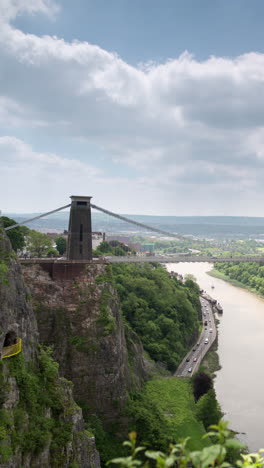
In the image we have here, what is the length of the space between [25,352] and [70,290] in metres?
7.65

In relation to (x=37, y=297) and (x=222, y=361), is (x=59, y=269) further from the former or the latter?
(x=222, y=361)

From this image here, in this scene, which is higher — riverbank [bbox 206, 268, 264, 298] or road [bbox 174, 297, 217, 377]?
road [bbox 174, 297, 217, 377]

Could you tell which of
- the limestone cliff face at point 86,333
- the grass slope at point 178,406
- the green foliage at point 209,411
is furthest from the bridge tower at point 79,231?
the green foliage at point 209,411

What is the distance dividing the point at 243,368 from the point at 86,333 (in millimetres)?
20444

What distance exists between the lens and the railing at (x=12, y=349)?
12.1m

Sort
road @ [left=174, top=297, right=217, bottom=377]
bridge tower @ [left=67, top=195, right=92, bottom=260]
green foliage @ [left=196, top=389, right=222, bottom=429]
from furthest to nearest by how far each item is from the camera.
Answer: road @ [left=174, top=297, right=217, bottom=377], bridge tower @ [left=67, top=195, right=92, bottom=260], green foliage @ [left=196, top=389, right=222, bottom=429]

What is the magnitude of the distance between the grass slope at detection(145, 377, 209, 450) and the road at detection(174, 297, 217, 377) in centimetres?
346

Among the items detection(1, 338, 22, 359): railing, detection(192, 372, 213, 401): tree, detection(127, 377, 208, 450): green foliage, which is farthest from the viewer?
detection(192, 372, 213, 401): tree

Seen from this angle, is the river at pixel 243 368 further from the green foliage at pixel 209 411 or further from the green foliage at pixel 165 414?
the green foliage at pixel 165 414

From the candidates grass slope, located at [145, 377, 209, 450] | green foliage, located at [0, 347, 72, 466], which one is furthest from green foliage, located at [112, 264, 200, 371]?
green foliage, located at [0, 347, 72, 466]

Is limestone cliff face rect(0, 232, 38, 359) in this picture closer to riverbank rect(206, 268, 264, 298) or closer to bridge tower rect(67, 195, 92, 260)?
bridge tower rect(67, 195, 92, 260)

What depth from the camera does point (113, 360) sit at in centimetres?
1981

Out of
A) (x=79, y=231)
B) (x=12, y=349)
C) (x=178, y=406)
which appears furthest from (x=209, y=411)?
(x=79, y=231)

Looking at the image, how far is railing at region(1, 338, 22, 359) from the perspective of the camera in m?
12.1
